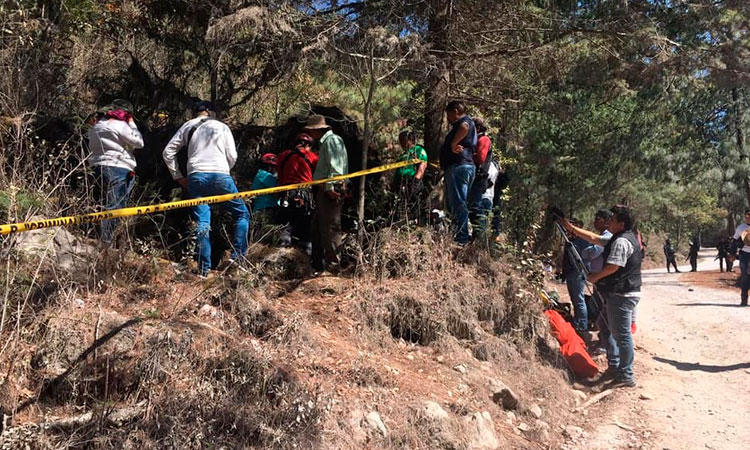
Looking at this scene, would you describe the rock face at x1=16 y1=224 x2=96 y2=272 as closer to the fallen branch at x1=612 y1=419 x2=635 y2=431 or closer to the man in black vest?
the fallen branch at x1=612 y1=419 x2=635 y2=431

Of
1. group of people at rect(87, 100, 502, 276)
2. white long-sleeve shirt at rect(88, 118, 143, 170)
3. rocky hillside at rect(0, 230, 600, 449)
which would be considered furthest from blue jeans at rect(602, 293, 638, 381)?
white long-sleeve shirt at rect(88, 118, 143, 170)

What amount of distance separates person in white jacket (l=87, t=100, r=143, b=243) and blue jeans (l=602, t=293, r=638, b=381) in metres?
Result: 5.14

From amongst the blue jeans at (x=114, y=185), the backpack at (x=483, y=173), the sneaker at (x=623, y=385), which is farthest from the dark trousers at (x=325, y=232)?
the sneaker at (x=623, y=385)

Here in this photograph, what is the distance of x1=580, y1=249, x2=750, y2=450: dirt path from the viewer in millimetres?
4305

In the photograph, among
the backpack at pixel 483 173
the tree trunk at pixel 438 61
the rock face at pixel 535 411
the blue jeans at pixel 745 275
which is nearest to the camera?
the rock face at pixel 535 411

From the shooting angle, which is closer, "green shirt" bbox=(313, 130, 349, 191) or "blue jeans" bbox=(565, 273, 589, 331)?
"green shirt" bbox=(313, 130, 349, 191)

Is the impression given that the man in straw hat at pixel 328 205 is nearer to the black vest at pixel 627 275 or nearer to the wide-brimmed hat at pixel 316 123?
the wide-brimmed hat at pixel 316 123

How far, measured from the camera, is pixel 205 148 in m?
4.78

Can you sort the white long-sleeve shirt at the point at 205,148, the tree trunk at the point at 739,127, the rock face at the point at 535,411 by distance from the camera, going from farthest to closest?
the tree trunk at the point at 739,127 → the white long-sleeve shirt at the point at 205,148 → the rock face at the point at 535,411

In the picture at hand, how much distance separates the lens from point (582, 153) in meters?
16.8

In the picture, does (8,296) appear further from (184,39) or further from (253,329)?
(184,39)

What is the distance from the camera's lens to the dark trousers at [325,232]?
5344 mm

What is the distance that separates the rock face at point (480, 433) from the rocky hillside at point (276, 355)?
14mm

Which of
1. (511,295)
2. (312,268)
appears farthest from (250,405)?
(511,295)
